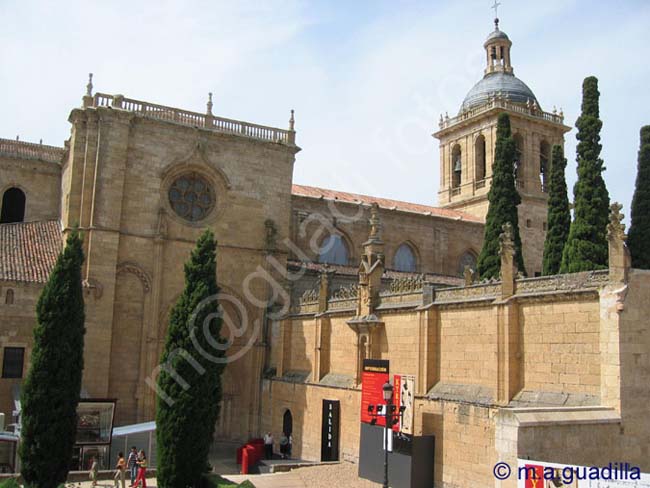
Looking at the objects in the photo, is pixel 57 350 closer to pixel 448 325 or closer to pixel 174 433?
pixel 174 433

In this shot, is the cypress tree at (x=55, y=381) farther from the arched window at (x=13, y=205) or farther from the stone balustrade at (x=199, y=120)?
the arched window at (x=13, y=205)

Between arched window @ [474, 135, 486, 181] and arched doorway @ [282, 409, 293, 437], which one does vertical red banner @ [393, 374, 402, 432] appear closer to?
arched doorway @ [282, 409, 293, 437]

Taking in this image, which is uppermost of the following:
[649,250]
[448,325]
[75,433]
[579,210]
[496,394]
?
[579,210]

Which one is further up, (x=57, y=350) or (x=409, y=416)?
(x=57, y=350)

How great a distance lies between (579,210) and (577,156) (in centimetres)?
213

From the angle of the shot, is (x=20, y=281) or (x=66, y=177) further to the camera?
(x=66, y=177)

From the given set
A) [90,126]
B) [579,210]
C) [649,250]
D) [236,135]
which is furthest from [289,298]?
[649,250]

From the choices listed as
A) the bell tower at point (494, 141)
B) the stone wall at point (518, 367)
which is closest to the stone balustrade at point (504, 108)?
the bell tower at point (494, 141)

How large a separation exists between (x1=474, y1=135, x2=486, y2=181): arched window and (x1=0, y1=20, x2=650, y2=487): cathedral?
7153mm

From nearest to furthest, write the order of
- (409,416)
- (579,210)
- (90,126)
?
1. (409,416)
2. (579,210)
3. (90,126)

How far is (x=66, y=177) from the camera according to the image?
29.7 m

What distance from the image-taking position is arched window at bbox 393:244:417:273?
3684cm

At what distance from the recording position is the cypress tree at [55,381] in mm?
19297

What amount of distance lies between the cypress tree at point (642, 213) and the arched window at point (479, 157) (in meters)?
22.3
